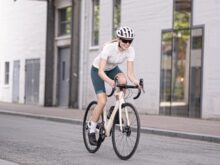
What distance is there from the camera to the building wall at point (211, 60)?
17.8m

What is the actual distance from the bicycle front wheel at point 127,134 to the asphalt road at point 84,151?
15 centimetres

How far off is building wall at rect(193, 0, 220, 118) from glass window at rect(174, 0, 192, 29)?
0.83 metres

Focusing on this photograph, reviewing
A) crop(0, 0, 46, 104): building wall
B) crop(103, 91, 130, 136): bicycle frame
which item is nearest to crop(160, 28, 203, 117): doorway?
crop(103, 91, 130, 136): bicycle frame

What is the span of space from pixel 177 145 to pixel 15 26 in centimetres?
2456

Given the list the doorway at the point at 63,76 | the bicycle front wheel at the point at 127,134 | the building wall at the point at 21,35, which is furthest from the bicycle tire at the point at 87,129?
the building wall at the point at 21,35

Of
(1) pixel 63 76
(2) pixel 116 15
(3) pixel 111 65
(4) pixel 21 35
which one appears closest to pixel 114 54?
(3) pixel 111 65

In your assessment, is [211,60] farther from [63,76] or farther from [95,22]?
[63,76]

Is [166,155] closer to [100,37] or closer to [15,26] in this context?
[100,37]

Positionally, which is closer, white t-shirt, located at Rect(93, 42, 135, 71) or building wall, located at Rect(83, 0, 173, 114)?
white t-shirt, located at Rect(93, 42, 135, 71)

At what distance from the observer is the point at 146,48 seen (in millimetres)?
21125

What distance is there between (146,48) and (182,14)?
228 centimetres

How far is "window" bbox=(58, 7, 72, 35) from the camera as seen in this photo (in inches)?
1062

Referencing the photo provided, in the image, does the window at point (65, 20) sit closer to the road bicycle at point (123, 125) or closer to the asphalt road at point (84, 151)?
the asphalt road at point (84, 151)

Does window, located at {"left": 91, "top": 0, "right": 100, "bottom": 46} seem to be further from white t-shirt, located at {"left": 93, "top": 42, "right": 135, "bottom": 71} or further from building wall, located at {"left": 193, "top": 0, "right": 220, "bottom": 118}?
white t-shirt, located at {"left": 93, "top": 42, "right": 135, "bottom": 71}
